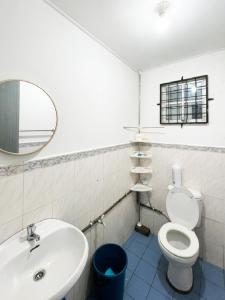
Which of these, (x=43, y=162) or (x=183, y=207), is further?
(x=183, y=207)

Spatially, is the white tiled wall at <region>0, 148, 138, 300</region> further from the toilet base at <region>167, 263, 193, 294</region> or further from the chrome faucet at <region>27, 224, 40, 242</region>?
the toilet base at <region>167, 263, 193, 294</region>

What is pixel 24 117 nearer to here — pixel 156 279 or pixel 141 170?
pixel 141 170

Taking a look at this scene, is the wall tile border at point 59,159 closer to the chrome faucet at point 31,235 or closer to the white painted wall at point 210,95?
the white painted wall at point 210,95

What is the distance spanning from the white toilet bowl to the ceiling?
1858mm

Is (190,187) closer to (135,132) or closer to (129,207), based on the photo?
(129,207)

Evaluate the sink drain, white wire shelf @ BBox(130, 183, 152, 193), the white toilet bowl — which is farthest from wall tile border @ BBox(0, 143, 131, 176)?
the white toilet bowl

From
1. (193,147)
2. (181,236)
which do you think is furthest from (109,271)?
(193,147)

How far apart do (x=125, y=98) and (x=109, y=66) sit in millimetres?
412

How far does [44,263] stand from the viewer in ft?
3.18

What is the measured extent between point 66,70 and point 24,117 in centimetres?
50

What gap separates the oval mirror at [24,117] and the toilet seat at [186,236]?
1.41 m

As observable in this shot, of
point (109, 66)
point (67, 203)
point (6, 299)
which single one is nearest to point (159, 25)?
point (109, 66)

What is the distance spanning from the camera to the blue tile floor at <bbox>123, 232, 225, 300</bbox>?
4.87 ft

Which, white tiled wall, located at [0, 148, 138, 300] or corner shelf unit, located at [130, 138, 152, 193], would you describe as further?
corner shelf unit, located at [130, 138, 152, 193]
